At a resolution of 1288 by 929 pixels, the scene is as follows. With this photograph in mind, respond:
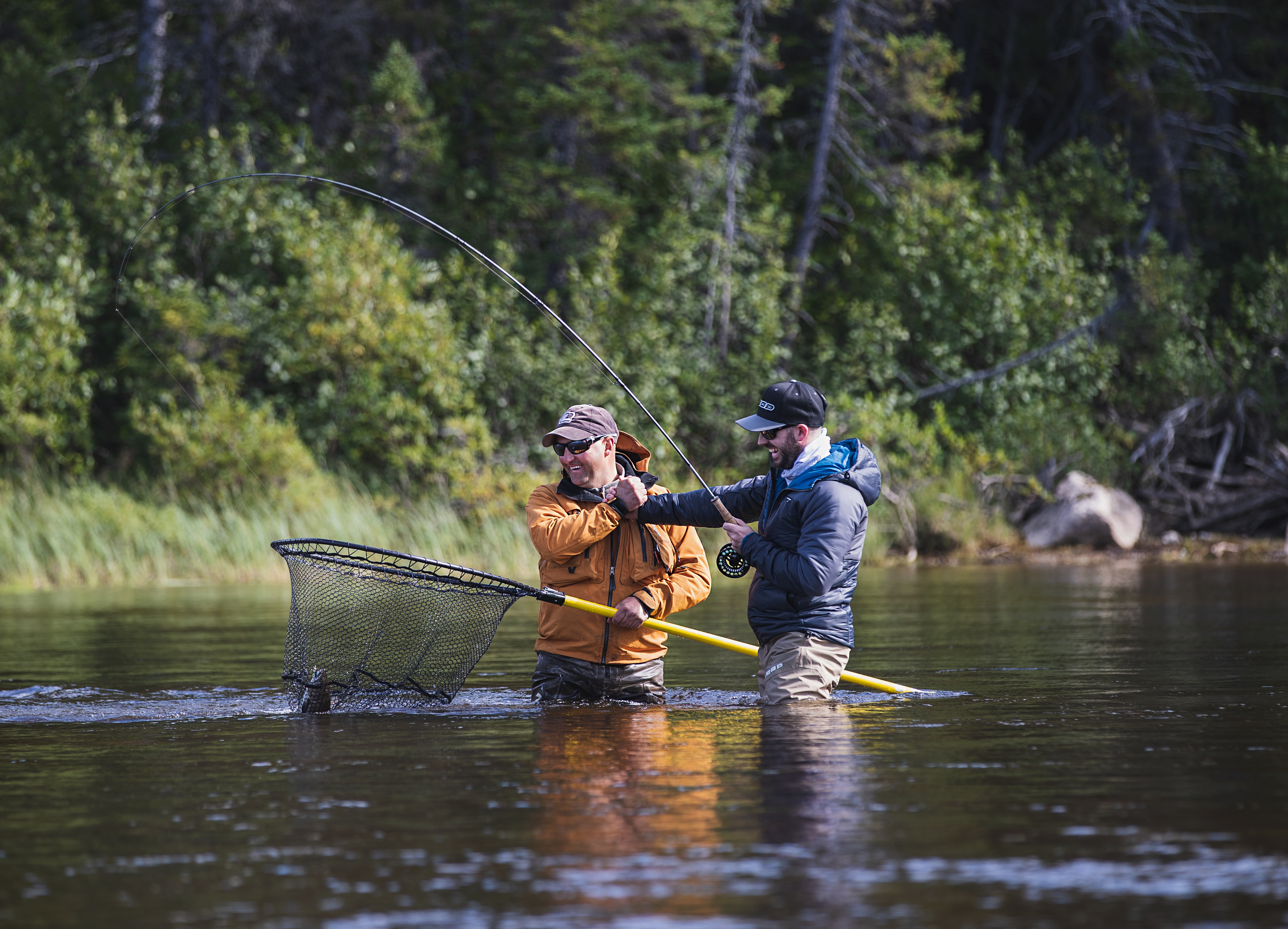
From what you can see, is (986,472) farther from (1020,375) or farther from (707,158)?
(707,158)

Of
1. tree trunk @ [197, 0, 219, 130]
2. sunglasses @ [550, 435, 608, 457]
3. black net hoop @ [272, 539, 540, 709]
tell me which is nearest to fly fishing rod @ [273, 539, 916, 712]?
black net hoop @ [272, 539, 540, 709]

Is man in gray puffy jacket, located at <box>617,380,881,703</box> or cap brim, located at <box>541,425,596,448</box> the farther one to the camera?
cap brim, located at <box>541,425,596,448</box>

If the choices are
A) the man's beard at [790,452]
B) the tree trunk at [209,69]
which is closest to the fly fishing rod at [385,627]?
the man's beard at [790,452]

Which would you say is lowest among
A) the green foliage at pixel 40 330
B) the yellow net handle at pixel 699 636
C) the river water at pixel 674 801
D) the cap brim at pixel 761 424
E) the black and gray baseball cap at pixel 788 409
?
the river water at pixel 674 801

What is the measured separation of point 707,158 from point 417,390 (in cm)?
614

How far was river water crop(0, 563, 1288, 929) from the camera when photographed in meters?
4.02

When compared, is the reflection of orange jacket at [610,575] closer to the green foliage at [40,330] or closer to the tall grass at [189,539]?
the tall grass at [189,539]

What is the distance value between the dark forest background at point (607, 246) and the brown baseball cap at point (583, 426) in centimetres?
1451

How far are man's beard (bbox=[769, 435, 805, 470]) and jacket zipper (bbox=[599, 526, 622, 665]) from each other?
82 cm

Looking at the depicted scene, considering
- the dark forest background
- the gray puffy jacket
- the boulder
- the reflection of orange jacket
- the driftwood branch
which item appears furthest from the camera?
the dark forest background

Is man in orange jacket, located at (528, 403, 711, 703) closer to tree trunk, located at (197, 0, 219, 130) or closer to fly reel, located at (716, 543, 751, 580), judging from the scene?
fly reel, located at (716, 543, 751, 580)

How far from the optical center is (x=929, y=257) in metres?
26.1

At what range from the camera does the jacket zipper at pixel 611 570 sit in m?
7.25

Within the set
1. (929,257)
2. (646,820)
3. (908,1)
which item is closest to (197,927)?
(646,820)
